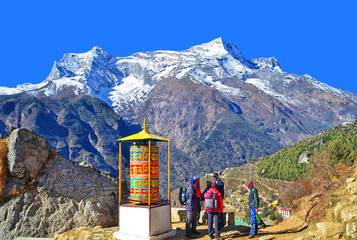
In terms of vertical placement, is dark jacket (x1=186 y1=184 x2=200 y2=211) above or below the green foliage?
below

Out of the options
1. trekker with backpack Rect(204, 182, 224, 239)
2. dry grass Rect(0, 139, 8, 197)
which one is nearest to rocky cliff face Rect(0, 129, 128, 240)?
dry grass Rect(0, 139, 8, 197)

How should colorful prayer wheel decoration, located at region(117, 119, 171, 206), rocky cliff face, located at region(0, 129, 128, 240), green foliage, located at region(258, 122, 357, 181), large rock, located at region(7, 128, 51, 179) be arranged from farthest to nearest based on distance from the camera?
green foliage, located at region(258, 122, 357, 181), large rock, located at region(7, 128, 51, 179), rocky cliff face, located at region(0, 129, 128, 240), colorful prayer wheel decoration, located at region(117, 119, 171, 206)

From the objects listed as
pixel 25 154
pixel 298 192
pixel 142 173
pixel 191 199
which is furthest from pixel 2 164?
pixel 298 192

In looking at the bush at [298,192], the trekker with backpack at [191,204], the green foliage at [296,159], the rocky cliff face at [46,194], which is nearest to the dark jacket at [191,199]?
the trekker with backpack at [191,204]

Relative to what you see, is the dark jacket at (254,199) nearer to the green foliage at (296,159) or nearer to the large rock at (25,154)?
the large rock at (25,154)

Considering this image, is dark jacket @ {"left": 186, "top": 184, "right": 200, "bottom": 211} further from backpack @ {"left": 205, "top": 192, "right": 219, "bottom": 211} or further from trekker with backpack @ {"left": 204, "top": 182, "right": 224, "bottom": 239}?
backpack @ {"left": 205, "top": 192, "right": 219, "bottom": 211}

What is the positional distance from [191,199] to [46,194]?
7.56 meters

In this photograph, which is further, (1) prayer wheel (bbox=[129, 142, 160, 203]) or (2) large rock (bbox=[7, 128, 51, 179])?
(2) large rock (bbox=[7, 128, 51, 179])

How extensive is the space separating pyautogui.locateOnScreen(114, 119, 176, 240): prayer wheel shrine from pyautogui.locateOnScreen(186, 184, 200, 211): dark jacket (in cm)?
106

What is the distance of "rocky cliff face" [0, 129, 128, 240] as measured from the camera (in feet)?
52.5

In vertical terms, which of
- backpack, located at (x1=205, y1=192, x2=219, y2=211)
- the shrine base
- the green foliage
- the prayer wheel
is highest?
the green foliage

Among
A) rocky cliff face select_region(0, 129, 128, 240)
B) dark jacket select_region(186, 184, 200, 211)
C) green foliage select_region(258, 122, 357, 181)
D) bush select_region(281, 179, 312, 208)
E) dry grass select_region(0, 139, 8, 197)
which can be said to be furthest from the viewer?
green foliage select_region(258, 122, 357, 181)

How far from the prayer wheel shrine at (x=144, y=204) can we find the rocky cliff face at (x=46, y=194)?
11.7 feet

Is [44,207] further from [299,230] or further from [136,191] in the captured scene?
[299,230]
